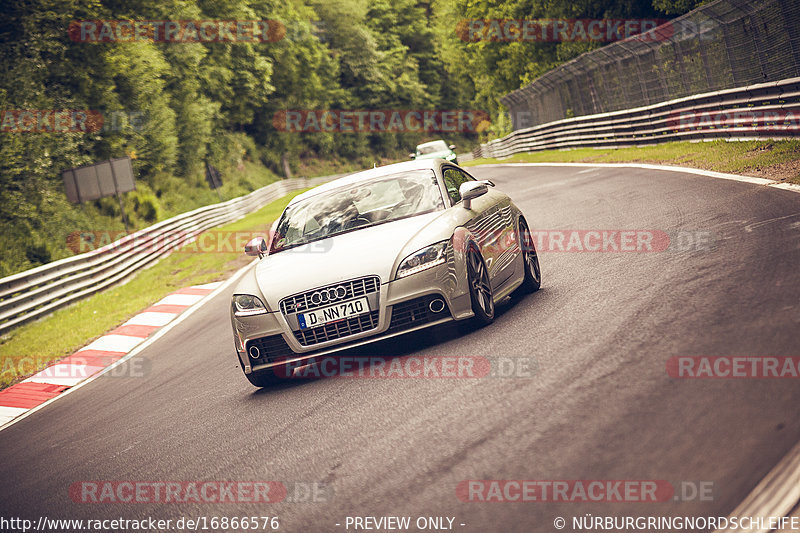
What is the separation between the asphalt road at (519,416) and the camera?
354 cm

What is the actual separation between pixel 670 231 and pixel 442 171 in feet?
10.0

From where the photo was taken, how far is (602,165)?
21469mm

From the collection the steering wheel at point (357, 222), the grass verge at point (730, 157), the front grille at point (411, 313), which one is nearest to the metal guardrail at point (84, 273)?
the steering wheel at point (357, 222)

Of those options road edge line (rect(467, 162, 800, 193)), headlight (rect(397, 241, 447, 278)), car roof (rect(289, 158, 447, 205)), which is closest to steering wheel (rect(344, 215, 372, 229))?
car roof (rect(289, 158, 447, 205))

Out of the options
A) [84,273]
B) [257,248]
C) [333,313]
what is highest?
[84,273]

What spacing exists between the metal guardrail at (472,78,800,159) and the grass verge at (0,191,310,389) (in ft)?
35.2

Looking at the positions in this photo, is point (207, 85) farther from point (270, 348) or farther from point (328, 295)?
point (328, 295)

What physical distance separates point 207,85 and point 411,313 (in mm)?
49643

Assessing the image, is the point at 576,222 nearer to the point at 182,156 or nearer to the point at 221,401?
the point at 221,401

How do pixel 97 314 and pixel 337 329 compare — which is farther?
pixel 97 314

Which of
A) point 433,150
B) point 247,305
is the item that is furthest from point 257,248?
point 433,150

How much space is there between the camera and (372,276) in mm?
6086

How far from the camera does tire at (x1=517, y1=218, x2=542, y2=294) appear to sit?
773 centimetres

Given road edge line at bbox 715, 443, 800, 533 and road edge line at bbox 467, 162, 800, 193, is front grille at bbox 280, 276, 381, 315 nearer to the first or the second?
road edge line at bbox 715, 443, 800, 533
